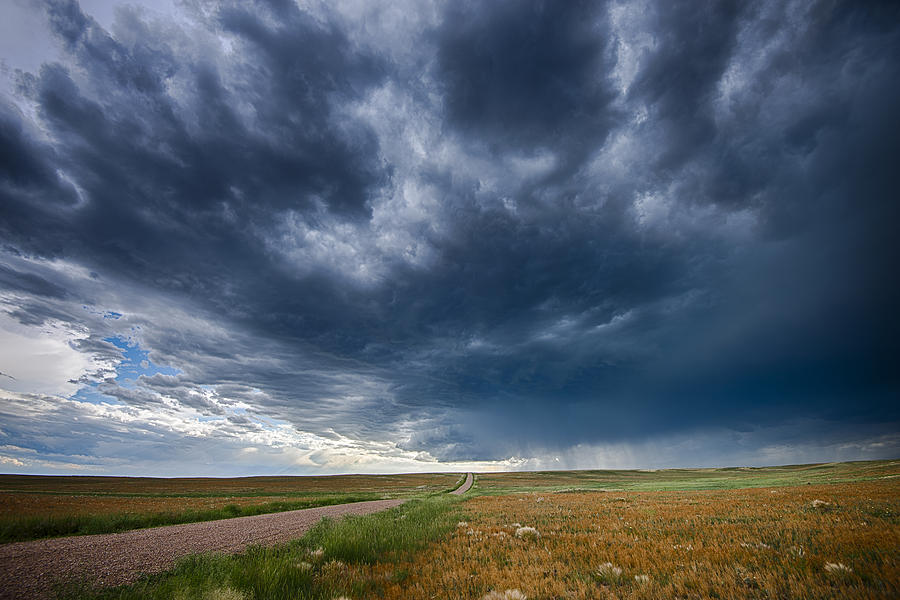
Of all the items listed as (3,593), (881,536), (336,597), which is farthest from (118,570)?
(881,536)

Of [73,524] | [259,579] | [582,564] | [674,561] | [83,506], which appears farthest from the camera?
[83,506]

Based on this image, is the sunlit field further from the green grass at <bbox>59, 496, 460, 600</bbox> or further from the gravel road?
the gravel road

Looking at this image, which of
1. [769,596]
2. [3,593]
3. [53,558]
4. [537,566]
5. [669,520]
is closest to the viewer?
[769,596]

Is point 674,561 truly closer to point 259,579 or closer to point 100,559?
point 259,579

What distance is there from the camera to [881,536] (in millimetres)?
8211

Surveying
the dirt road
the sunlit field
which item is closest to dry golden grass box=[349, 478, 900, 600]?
the sunlit field

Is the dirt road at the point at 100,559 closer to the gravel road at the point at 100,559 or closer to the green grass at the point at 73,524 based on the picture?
the gravel road at the point at 100,559

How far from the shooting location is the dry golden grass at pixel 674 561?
570 centimetres

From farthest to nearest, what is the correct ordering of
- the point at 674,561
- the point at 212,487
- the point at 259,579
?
the point at 212,487 < the point at 674,561 < the point at 259,579

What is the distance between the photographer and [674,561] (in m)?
7.61

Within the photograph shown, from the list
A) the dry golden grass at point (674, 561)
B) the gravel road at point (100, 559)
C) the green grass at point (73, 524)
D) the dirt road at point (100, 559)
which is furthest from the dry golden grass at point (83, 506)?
the dry golden grass at point (674, 561)

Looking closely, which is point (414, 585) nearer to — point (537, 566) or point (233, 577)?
point (537, 566)

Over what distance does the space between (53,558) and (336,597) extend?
841 centimetres

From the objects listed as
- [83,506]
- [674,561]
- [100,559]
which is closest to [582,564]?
[674,561]
